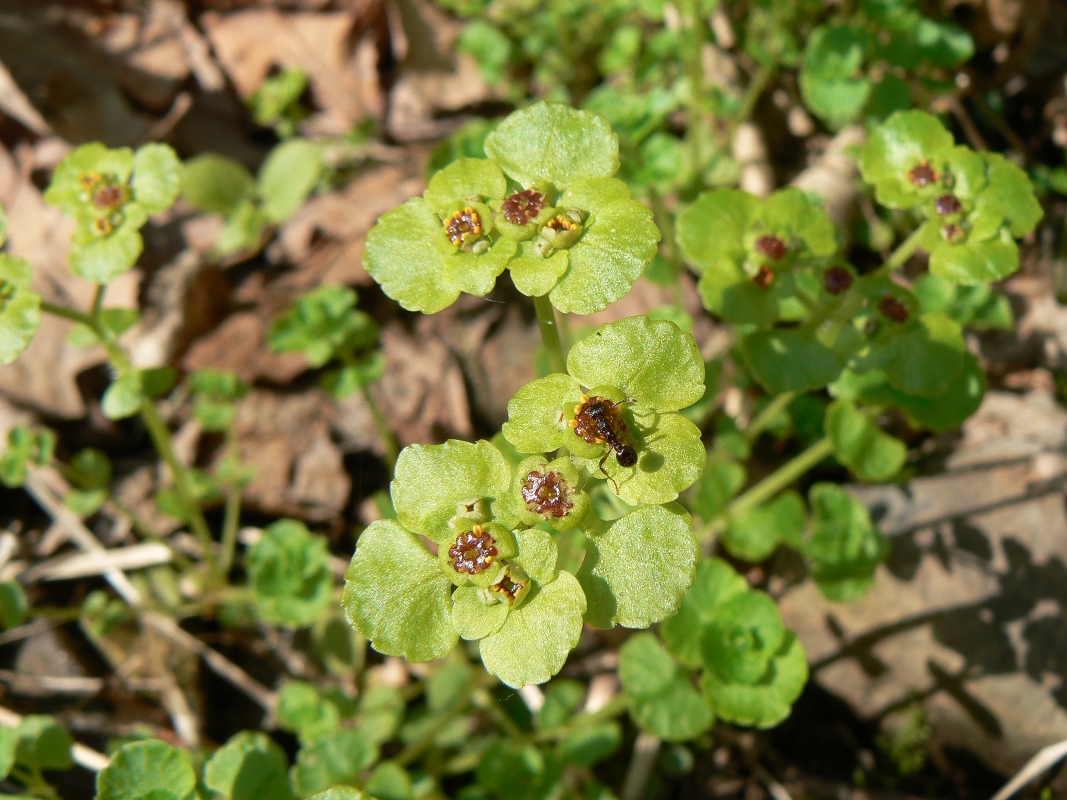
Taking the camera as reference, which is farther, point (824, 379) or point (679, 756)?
point (679, 756)

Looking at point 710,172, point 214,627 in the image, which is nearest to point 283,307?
point 214,627

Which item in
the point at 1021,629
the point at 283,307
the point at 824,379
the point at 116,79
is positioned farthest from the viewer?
the point at 116,79

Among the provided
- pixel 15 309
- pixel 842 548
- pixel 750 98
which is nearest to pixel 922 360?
pixel 842 548

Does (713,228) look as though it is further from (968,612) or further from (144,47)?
(144,47)

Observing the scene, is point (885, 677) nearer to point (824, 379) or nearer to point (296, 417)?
point (824, 379)

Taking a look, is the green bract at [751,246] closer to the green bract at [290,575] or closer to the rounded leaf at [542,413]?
the rounded leaf at [542,413]

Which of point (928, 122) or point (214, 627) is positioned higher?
point (928, 122)

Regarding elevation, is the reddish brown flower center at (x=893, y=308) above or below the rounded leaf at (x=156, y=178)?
below

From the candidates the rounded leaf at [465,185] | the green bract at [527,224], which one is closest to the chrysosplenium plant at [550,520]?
the green bract at [527,224]
